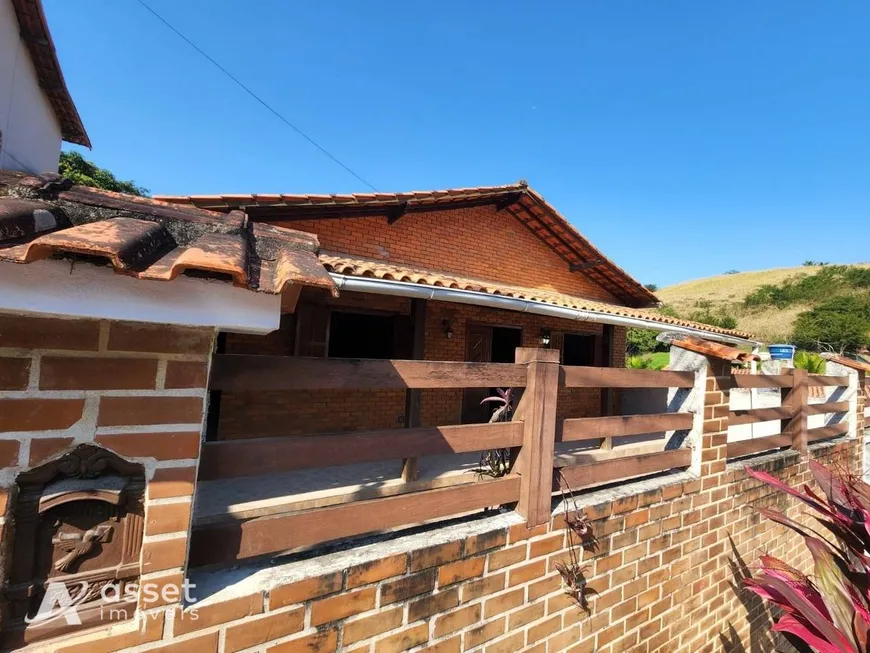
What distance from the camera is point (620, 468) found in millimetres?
2496

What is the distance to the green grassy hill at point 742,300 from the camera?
33.5 m

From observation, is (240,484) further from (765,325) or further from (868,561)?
(765,325)

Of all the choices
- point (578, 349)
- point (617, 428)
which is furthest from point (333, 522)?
point (578, 349)

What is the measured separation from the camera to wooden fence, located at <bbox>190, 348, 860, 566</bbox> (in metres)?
1.41

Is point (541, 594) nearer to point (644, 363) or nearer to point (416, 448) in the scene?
point (416, 448)

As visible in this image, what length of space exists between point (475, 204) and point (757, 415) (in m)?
5.84

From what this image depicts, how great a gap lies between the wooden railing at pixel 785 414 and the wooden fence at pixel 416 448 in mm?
708

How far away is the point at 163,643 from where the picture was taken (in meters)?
1.20

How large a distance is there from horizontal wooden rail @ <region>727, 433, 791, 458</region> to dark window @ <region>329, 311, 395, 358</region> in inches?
171

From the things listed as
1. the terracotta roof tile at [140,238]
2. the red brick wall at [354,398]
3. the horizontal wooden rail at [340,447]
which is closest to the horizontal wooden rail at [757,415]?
the horizontal wooden rail at [340,447]

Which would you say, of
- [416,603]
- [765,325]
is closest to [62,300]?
[416,603]

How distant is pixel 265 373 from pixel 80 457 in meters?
0.53

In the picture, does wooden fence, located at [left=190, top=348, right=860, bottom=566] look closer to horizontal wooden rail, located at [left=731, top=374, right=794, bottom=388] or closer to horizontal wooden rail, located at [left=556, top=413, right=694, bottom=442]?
horizontal wooden rail, located at [left=556, top=413, right=694, bottom=442]

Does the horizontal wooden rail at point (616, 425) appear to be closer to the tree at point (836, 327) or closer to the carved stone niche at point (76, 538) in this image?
the carved stone niche at point (76, 538)
